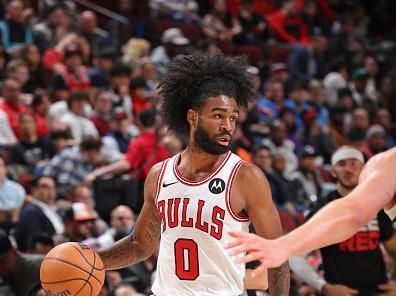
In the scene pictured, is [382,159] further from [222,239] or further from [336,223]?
[222,239]

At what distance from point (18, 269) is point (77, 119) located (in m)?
3.83

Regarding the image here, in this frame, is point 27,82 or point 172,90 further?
point 27,82

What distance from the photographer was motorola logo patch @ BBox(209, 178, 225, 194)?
4.86 meters

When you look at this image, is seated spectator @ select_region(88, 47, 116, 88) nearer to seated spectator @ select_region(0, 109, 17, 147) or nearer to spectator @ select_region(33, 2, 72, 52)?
spectator @ select_region(33, 2, 72, 52)

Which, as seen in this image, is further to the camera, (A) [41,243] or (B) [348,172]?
(A) [41,243]

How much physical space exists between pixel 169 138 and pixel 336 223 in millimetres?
7641

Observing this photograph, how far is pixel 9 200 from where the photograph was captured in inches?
350

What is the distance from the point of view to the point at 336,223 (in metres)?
2.77

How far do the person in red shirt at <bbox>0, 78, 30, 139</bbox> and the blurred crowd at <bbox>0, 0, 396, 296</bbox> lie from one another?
0.01 m

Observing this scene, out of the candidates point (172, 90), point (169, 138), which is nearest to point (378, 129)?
point (169, 138)

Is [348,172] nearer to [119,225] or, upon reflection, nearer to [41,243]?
[41,243]

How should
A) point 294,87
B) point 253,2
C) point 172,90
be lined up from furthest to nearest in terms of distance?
point 253,2 → point 294,87 → point 172,90

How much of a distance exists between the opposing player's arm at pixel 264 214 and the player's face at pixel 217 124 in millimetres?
259

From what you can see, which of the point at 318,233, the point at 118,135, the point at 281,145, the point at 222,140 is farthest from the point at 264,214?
the point at 281,145
